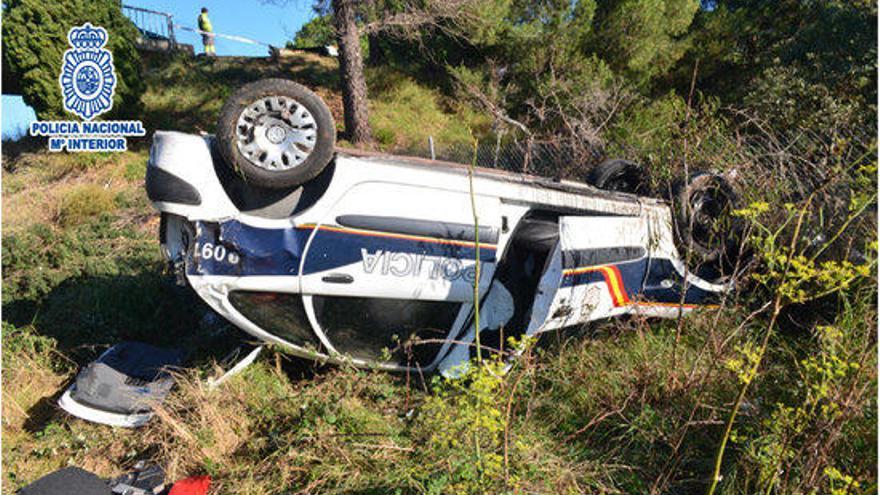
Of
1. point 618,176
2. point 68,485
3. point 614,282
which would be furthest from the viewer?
point 618,176

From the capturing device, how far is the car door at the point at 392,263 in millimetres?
3123

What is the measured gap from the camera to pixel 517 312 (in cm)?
378

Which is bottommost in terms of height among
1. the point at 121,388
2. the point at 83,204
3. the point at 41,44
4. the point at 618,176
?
the point at 121,388

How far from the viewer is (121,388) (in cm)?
335

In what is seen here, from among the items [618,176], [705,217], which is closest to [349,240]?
[705,217]

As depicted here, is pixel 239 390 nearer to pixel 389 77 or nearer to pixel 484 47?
pixel 484 47

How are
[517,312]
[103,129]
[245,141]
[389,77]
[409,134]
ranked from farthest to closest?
1. [389,77]
2. [409,134]
3. [103,129]
4. [517,312]
5. [245,141]

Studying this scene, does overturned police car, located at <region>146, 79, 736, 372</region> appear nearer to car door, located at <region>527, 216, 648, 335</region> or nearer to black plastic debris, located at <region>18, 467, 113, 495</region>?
car door, located at <region>527, 216, 648, 335</region>

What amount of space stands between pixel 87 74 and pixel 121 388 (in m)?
9.25

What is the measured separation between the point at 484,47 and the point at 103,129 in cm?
877

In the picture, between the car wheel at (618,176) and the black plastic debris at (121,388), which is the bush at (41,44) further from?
the car wheel at (618,176)

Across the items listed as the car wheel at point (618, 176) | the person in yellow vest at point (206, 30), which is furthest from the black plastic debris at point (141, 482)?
the person in yellow vest at point (206, 30)

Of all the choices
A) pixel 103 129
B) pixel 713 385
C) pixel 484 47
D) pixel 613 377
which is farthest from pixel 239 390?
pixel 484 47

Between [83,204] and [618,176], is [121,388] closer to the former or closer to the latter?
[618,176]
